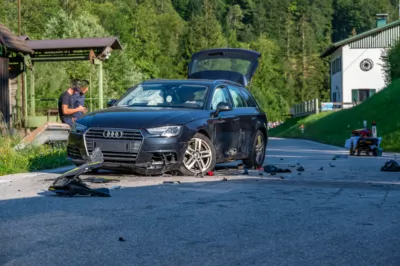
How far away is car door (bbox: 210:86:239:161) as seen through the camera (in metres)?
12.2

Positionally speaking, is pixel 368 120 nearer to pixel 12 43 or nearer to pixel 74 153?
pixel 12 43

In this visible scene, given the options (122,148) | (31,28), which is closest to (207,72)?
(122,148)

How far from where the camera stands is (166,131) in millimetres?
11031

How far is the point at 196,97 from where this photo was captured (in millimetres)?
12438

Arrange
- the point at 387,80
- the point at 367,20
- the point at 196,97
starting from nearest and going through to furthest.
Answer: the point at 196,97 < the point at 387,80 < the point at 367,20

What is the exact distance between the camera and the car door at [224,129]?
479 inches

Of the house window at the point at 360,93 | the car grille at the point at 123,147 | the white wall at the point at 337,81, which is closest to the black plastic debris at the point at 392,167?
the car grille at the point at 123,147

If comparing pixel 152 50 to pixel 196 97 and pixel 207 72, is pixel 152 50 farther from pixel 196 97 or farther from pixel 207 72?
pixel 196 97

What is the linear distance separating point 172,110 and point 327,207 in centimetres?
429

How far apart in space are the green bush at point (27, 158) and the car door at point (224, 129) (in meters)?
3.27

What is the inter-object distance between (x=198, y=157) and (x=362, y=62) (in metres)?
60.7

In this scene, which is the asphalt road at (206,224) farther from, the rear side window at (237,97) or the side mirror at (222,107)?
the rear side window at (237,97)

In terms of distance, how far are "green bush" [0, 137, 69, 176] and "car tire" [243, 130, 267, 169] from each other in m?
3.47

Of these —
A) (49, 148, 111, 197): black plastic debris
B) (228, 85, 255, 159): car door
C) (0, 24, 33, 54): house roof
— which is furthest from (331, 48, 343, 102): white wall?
(49, 148, 111, 197): black plastic debris
